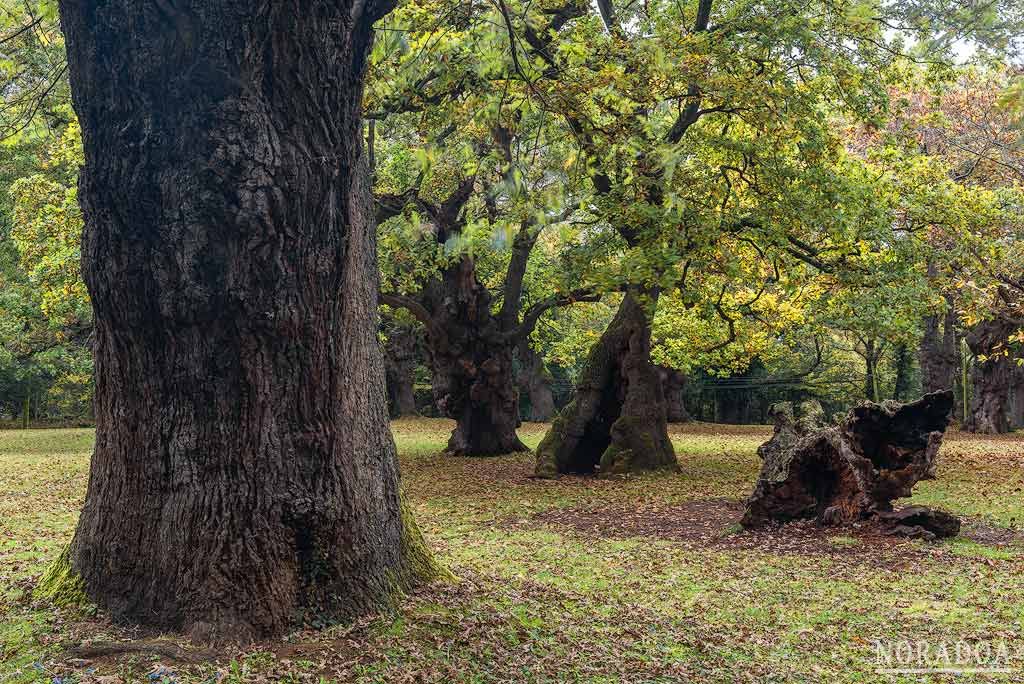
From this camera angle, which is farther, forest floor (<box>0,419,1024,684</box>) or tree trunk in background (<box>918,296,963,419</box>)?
tree trunk in background (<box>918,296,963,419</box>)

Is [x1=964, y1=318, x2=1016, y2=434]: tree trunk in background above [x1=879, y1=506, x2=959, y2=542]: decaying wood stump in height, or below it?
above

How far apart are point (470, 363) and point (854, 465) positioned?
38.2 ft

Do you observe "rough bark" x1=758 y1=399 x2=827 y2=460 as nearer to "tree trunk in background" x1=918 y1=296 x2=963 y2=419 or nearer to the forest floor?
the forest floor

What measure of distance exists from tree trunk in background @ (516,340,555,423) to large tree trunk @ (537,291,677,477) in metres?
20.0

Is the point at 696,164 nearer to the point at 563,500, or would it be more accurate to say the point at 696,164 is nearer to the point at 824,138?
the point at 824,138

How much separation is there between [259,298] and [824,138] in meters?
11.6

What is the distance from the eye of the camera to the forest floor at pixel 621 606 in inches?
181

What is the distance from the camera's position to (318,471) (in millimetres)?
5016

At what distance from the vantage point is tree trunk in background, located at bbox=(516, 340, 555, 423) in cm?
3822

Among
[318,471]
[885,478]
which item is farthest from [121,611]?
[885,478]

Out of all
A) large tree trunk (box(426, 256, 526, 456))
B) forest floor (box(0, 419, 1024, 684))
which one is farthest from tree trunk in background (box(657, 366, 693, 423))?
forest floor (box(0, 419, 1024, 684))

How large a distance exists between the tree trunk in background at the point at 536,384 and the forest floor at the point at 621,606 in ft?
81.1

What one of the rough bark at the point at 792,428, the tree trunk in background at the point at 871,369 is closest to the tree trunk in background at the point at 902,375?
the tree trunk in background at the point at 871,369

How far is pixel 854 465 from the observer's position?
32.1 ft
